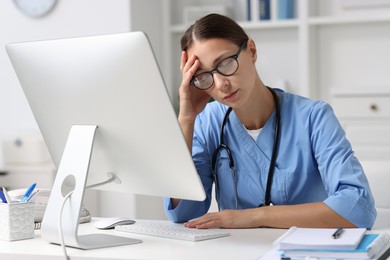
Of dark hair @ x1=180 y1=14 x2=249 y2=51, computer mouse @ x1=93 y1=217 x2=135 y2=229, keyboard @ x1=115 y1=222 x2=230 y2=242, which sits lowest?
computer mouse @ x1=93 y1=217 x2=135 y2=229

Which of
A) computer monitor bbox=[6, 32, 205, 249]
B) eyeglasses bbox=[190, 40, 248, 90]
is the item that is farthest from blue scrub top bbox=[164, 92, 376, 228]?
computer monitor bbox=[6, 32, 205, 249]

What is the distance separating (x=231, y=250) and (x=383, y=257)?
334 millimetres

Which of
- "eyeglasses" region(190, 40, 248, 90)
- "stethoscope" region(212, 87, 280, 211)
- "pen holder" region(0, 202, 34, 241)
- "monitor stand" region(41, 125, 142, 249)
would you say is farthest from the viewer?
"stethoscope" region(212, 87, 280, 211)

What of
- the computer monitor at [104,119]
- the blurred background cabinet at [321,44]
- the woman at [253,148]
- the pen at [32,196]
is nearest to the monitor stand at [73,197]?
the computer monitor at [104,119]

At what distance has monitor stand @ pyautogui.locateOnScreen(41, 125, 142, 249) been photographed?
1684 mm

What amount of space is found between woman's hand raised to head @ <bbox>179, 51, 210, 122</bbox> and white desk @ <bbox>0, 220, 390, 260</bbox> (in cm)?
44

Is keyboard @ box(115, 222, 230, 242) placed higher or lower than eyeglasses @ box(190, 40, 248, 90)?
lower

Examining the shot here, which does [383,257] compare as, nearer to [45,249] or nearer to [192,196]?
[192,196]

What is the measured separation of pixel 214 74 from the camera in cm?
193

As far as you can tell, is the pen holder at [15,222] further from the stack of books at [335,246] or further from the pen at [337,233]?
the pen at [337,233]

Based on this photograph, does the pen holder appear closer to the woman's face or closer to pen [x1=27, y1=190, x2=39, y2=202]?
pen [x1=27, y1=190, x2=39, y2=202]

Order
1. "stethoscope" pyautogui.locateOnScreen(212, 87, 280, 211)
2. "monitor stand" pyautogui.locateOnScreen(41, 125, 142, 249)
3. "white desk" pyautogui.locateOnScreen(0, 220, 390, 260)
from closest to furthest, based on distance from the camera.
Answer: "white desk" pyautogui.locateOnScreen(0, 220, 390, 260) → "monitor stand" pyautogui.locateOnScreen(41, 125, 142, 249) → "stethoscope" pyautogui.locateOnScreen(212, 87, 280, 211)

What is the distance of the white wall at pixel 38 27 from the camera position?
4.33m

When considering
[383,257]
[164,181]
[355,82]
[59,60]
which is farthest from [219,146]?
[355,82]
